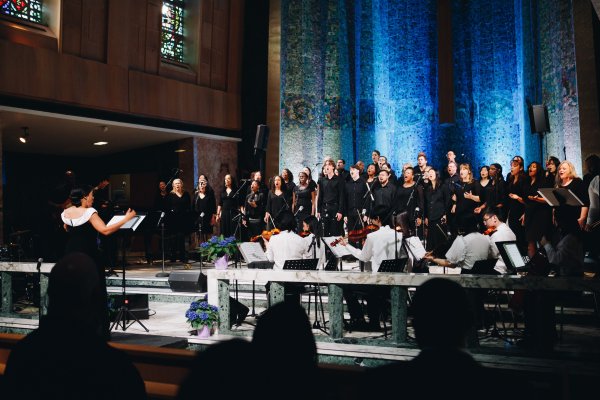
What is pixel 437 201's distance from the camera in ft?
31.0

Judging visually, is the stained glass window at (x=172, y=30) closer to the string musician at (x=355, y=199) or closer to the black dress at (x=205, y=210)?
the black dress at (x=205, y=210)

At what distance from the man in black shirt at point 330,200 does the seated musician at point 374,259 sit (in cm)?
346

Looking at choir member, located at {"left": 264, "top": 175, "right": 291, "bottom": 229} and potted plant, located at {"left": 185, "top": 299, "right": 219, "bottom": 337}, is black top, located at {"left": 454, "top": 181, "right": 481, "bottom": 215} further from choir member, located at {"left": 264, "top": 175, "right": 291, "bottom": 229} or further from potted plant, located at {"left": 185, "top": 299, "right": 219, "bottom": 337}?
potted plant, located at {"left": 185, "top": 299, "right": 219, "bottom": 337}

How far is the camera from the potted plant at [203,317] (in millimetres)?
5723

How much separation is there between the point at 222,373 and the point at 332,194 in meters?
9.27

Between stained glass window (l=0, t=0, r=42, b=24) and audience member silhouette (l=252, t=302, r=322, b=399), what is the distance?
12.0 metres

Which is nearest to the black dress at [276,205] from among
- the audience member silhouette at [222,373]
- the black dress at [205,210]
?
the black dress at [205,210]

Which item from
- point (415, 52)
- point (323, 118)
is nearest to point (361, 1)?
point (415, 52)

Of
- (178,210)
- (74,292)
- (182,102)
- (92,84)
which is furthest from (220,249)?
(182,102)

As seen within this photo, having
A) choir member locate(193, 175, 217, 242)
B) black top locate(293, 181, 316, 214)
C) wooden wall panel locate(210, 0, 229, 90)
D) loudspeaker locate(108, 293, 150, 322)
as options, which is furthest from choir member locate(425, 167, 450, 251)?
wooden wall panel locate(210, 0, 229, 90)

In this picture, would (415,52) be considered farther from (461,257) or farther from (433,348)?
(433,348)

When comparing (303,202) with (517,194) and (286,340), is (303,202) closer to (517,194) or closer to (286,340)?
(517,194)

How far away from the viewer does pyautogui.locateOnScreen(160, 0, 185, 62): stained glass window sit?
14641 mm

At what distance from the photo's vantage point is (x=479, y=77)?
44.3 ft
